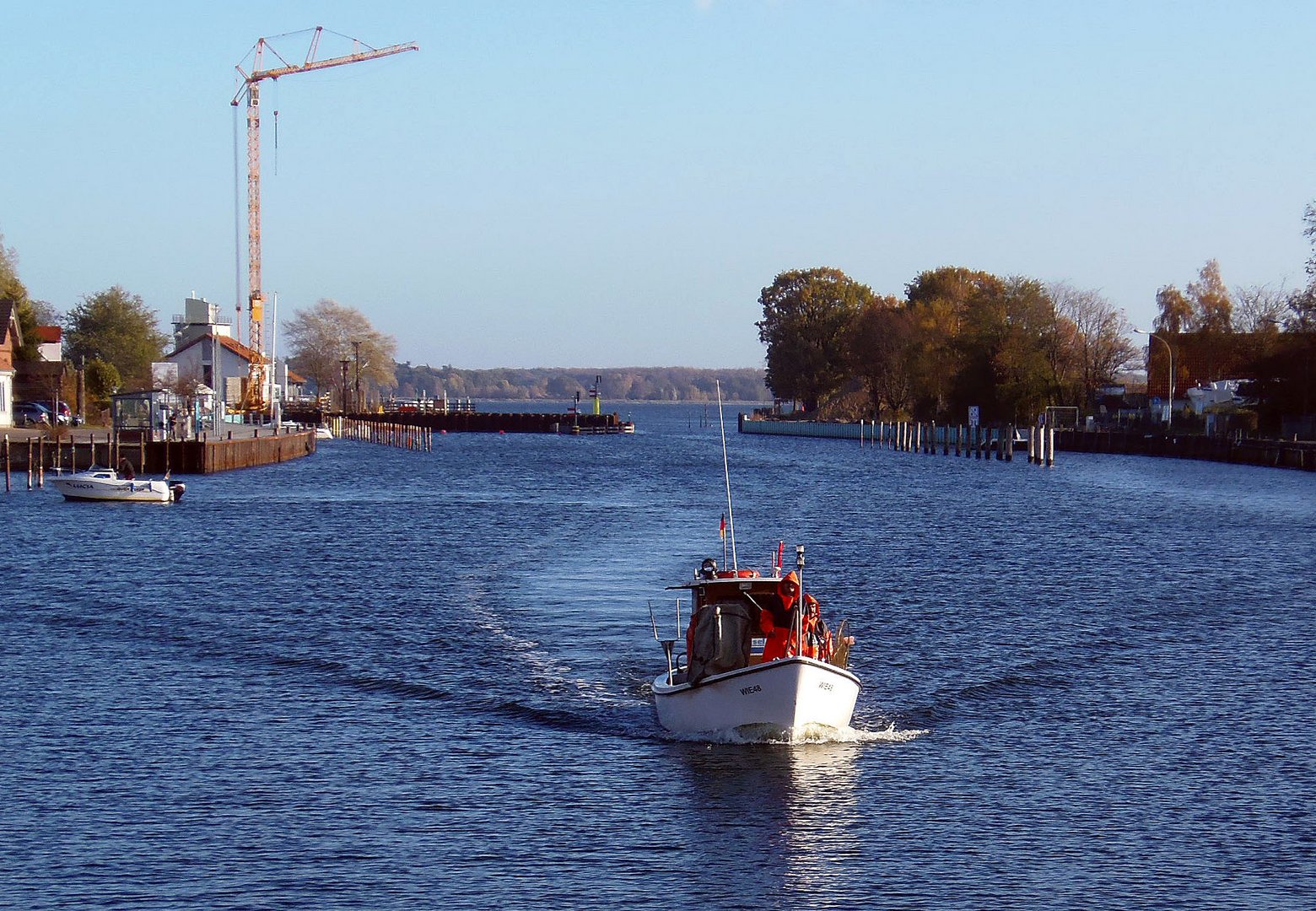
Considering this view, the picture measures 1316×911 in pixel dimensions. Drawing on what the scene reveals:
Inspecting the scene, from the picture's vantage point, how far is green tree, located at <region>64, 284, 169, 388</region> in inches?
6324

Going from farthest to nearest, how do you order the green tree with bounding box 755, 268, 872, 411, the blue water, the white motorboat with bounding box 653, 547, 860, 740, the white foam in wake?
the green tree with bounding box 755, 268, 872, 411 < the white foam in wake < the white motorboat with bounding box 653, 547, 860, 740 < the blue water

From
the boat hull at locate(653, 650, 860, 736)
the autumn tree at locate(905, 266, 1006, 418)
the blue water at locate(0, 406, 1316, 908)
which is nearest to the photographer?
the blue water at locate(0, 406, 1316, 908)

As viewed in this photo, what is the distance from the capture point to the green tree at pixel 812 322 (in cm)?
19375

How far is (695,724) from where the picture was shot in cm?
2353

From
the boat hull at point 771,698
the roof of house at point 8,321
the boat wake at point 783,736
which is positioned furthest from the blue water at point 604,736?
the roof of house at point 8,321

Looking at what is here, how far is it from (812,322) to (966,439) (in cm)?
5447

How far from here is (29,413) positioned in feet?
353

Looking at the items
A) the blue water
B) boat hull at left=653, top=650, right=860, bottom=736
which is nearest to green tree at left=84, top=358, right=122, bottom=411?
the blue water

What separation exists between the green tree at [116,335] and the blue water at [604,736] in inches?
4376

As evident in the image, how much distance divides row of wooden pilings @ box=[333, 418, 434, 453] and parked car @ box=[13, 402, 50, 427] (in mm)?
44048

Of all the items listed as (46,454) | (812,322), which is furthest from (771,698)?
(812,322)

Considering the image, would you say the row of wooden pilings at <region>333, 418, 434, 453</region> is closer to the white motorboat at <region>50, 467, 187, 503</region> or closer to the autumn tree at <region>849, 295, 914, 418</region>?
the autumn tree at <region>849, 295, 914, 418</region>

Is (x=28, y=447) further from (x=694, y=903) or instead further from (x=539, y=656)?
(x=694, y=903)

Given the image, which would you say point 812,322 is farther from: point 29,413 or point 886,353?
point 29,413
